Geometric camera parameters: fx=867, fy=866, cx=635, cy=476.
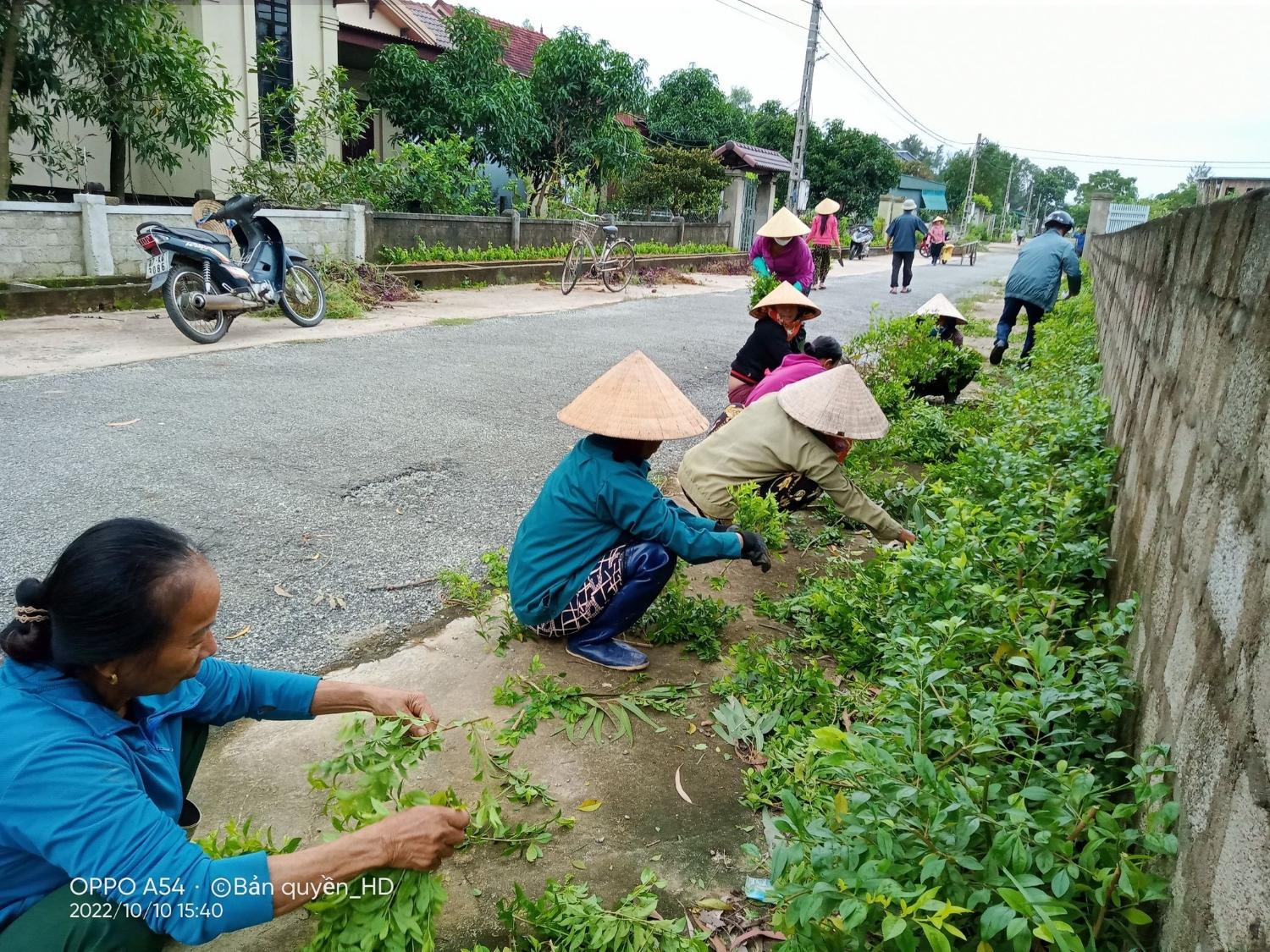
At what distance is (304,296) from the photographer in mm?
9312

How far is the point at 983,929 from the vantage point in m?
1.41

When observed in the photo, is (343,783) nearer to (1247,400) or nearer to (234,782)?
(234,782)

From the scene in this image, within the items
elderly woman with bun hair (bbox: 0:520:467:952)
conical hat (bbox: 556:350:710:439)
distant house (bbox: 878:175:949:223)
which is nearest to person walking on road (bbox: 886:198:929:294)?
conical hat (bbox: 556:350:710:439)

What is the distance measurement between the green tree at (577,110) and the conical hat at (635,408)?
15438mm

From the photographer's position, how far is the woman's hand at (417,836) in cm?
167

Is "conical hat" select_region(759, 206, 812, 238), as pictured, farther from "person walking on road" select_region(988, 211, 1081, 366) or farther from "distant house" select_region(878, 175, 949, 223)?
"distant house" select_region(878, 175, 949, 223)

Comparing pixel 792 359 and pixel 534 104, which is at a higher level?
pixel 534 104

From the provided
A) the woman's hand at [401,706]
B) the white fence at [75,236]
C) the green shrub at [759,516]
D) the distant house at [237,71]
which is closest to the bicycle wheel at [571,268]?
the distant house at [237,71]

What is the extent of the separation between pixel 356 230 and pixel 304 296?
284cm

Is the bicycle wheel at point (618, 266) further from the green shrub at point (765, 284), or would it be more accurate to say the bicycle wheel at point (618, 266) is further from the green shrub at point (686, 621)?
the green shrub at point (686, 621)

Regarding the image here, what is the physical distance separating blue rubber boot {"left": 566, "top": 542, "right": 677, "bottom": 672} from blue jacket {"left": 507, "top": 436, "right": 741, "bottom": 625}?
0.06 m

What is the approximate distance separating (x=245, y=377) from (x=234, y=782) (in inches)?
199

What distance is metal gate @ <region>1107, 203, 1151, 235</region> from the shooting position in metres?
13.5

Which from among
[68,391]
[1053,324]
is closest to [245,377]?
[68,391]
